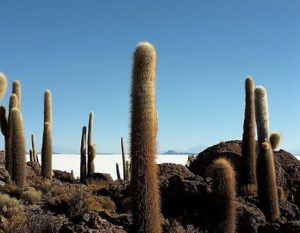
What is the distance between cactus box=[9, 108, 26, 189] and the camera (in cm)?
1560

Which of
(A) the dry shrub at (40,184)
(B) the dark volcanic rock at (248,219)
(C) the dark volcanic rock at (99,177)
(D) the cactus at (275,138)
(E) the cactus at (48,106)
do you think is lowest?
(B) the dark volcanic rock at (248,219)

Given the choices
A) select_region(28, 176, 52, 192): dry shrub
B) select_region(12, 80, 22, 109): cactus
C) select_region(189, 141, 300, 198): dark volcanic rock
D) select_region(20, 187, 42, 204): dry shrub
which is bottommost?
select_region(20, 187, 42, 204): dry shrub

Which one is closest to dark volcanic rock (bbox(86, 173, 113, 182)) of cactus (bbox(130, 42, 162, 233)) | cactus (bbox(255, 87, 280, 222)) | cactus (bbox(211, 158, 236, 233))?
cactus (bbox(255, 87, 280, 222))

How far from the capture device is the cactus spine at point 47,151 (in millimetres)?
18891

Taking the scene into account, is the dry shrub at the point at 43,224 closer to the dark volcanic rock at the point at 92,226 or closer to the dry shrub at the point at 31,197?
the dark volcanic rock at the point at 92,226

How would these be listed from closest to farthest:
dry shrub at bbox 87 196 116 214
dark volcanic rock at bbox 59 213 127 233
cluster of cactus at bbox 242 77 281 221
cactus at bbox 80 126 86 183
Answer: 1. dark volcanic rock at bbox 59 213 127 233
2. dry shrub at bbox 87 196 116 214
3. cluster of cactus at bbox 242 77 281 221
4. cactus at bbox 80 126 86 183

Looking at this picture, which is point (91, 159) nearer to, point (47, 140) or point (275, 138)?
point (47, 140)

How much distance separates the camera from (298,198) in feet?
48.4

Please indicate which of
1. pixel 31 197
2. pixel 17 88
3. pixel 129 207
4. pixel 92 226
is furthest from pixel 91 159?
pixel 92 226

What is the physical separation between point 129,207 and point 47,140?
7.11m

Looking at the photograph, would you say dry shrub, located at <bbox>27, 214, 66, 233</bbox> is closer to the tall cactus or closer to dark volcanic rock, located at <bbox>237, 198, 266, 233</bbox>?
dark volcanic rock, located at <bbox>237, 198, 266, 233</bbox>

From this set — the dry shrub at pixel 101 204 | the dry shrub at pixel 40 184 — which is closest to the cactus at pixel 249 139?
the dry shrub at pixel 101 204

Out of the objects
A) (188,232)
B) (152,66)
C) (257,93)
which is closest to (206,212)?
(188,232)

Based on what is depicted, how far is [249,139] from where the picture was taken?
51.1 ft
